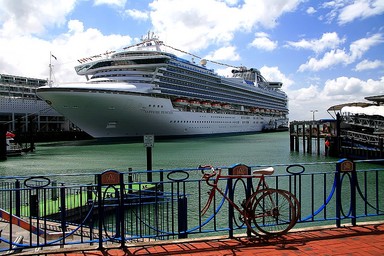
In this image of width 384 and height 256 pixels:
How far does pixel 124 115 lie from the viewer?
48.7m

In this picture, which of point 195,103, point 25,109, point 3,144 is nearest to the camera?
point 3,144

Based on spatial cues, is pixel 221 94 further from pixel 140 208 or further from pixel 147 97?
pixel 140 208

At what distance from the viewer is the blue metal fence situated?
17.5 feet

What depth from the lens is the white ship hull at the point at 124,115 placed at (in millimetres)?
44591

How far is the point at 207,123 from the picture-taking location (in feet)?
209

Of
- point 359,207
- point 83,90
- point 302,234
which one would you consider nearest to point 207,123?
point 83,90

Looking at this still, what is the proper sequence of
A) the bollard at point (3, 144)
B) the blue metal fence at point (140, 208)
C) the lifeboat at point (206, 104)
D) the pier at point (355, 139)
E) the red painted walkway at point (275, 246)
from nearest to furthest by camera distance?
the red painted walkway at point (275, 246)
the blue metal fence at point (140, 208)
the pier at point (355, 139)
the bollard at point (3, 144)
the lifeboat at point (206, 104)

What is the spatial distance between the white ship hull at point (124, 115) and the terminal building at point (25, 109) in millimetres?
15217

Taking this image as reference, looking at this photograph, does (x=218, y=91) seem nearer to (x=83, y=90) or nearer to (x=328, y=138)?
(x=83, y=90)

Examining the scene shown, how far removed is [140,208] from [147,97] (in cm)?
4426

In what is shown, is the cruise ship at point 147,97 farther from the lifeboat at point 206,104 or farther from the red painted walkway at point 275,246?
the red painted walkway at point 275,246

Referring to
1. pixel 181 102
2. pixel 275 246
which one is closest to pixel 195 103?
pixel 181 102

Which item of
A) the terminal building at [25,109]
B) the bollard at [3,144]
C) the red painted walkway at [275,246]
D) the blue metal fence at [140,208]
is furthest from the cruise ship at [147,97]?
the red painted walkway at [275,246]

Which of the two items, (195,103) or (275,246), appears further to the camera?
(195,103)
